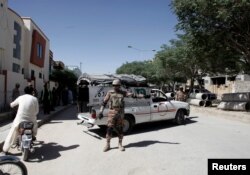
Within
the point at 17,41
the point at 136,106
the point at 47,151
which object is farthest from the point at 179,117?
the point at 17,41

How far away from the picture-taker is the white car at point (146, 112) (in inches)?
440

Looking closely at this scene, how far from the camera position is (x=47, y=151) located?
8609mm

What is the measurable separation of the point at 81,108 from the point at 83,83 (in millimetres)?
1656

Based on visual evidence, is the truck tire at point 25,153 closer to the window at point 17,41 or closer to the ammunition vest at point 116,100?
the ammunition vest at point 116,100

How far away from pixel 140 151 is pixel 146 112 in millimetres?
4082

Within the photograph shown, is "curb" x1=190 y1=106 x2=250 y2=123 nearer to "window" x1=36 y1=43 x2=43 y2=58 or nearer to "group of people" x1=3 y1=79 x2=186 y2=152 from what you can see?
"group of people" x1=3 y1=79 x2=186 y2=152

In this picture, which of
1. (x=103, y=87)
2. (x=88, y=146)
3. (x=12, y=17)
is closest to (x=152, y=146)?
(x=88, y=146)

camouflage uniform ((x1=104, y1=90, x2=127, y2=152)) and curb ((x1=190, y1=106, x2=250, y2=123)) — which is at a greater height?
camouflage uniform ((x1=104, y1=90, x2=127, y2=152))

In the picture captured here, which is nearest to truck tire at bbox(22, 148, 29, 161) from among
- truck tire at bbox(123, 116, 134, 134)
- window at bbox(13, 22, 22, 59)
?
truck tire at bbox(123, 116, 134, 134)

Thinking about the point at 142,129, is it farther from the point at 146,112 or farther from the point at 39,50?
the point at 39,50

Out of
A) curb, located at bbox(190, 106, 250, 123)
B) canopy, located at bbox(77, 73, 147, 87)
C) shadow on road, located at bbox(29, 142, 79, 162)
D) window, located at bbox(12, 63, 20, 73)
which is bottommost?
shadow on road, located at bbox(29, 142, 79, 162)

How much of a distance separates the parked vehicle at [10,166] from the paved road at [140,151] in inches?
41.2

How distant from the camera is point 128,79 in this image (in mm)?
13156

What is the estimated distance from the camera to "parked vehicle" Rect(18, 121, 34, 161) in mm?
7439
